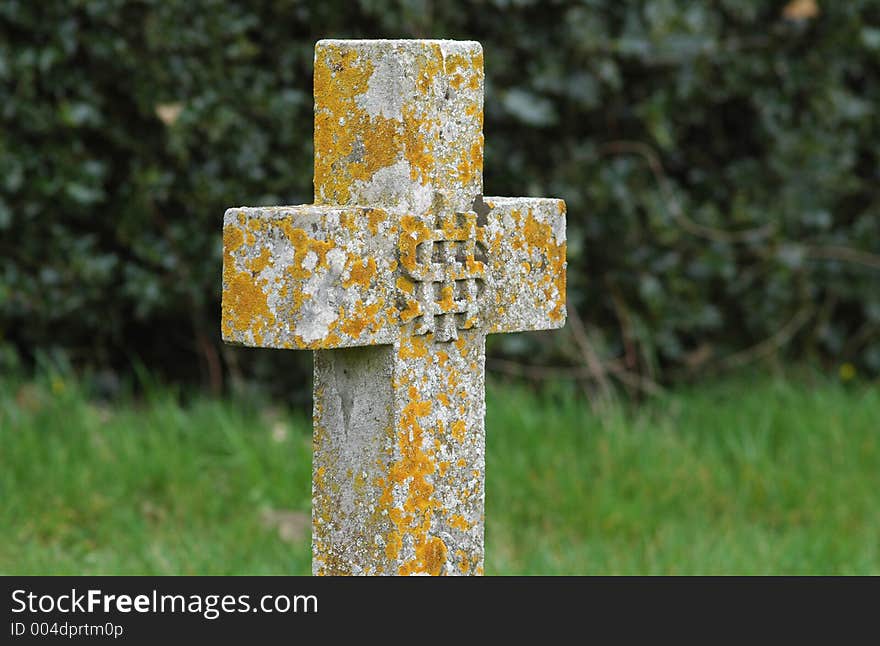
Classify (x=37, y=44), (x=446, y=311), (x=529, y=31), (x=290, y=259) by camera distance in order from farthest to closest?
(x=529, y=31) < (x=37, y=44) < (x=446, y=311) < (x=290, y=259)

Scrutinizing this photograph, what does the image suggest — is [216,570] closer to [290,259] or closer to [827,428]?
[290,259]

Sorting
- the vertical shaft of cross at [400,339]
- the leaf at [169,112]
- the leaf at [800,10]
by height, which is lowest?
the vertical shaft of cross at [400,339]

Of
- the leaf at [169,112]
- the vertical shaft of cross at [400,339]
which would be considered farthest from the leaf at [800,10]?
the vertical shaft of cross at [400,339]

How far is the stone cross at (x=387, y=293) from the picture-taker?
2.44 m

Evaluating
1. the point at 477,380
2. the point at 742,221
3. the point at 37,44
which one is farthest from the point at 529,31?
the point at 477,380

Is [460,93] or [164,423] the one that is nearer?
[460,93]

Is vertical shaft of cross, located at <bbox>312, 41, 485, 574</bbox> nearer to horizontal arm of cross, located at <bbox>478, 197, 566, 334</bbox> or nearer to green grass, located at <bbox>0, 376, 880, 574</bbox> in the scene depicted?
horizontal arm of cross, located at <bbox>478, 197, 566, 334</bbox>

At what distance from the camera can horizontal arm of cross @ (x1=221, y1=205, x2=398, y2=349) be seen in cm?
242

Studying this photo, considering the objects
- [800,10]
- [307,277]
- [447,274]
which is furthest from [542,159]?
[307,277]

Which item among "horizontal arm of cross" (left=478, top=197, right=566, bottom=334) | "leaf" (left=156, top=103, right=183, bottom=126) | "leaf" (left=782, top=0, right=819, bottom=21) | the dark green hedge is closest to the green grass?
the dark green hedge

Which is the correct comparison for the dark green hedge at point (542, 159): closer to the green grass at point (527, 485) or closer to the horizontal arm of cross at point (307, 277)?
the green grass at point (527, 485)

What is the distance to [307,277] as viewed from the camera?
2418 millimetres

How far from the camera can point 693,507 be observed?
427 centimetres
